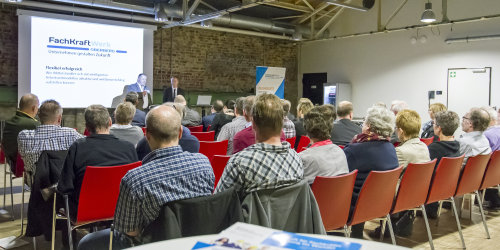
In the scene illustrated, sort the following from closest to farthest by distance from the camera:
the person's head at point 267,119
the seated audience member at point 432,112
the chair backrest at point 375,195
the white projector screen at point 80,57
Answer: the person's head at point 267,119, the chair backrest at point 375,195, the seated audience member at point 432,112, the white projector screen at point 80,57

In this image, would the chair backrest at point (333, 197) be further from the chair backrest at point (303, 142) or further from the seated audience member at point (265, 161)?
the chair backrest at point (303, 142)

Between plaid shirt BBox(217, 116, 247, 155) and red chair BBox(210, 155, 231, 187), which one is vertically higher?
plaid shirt BBox(217, 116, 247, 155)

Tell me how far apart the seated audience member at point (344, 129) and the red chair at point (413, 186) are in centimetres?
123

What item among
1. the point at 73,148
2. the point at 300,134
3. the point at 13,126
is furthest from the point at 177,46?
the point at 73,148

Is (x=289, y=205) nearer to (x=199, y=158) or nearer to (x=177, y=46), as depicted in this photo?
(x=199, y=158)

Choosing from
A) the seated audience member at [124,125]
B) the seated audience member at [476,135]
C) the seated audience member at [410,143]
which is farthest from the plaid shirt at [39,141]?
the seated audience member at [476,135]

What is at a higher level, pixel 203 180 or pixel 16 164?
pixel 203 180

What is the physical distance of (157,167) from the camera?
1.93m

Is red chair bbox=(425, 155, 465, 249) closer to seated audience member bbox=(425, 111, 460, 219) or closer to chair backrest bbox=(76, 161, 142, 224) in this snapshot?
seated audience member bbox=(425, 111, 460, 219)

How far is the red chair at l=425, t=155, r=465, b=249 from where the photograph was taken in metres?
3.71

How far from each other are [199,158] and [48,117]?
2117mm

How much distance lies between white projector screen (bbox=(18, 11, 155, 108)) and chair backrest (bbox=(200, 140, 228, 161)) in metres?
5.70

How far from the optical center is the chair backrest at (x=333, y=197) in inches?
106

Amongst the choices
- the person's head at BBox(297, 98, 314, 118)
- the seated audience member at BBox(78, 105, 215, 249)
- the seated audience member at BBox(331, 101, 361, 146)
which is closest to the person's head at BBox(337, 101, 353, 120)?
the seated audience member at BBox(331, 101, 361, 146)
